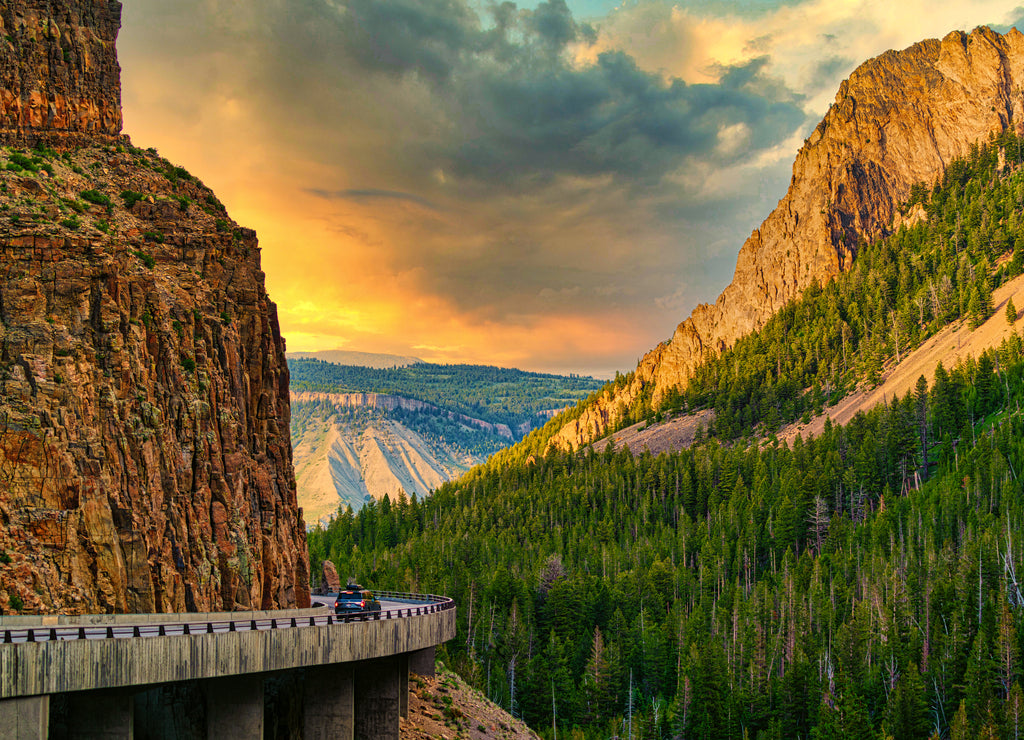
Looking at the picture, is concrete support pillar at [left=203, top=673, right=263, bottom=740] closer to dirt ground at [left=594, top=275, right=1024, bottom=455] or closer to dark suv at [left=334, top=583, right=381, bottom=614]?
dark suv at [left=334, top=583, right=381, bottom=614]

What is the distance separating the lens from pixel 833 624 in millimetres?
100312

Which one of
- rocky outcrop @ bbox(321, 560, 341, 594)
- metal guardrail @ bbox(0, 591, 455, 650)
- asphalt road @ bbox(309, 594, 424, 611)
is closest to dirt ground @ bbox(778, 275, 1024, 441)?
rocky outcrop @ bbox(321, 560, 341, 594)

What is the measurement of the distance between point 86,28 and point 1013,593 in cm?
9490

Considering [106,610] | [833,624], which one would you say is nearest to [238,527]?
[106,610]

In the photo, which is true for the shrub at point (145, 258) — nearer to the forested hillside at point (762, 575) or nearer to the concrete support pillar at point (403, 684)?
the concrete support pillar at point (403, 684)

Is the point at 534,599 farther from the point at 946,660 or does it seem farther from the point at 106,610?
the point at 106,610

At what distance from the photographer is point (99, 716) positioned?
3222cm

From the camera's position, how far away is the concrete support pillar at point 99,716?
105ft

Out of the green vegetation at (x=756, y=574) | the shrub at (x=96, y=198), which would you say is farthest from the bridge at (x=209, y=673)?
the green vegetation at (x=756, y=574)

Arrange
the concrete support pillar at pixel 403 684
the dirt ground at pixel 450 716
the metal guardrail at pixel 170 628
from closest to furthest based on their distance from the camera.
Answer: the metal guardrail at pixel 170 628
the concrete support pillar at pixel 403 684
the dirt ground at pixel 450 716

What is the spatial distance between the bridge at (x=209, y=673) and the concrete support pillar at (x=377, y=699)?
2.0 inches

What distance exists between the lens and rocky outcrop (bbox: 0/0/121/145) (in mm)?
56875

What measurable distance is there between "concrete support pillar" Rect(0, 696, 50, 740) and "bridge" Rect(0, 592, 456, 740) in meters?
0.03

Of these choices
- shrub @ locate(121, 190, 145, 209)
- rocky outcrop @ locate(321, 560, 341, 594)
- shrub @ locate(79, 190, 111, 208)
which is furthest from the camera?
rocky outcrop @ locate(321, 560, 341, 594)
